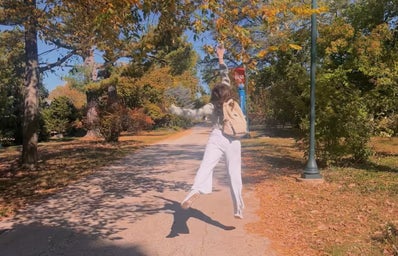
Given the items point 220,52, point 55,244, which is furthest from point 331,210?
point 55,244

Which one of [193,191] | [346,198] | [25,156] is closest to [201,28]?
[193,191]

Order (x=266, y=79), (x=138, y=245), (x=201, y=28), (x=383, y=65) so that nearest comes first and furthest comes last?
(x=138, y=245) → (x=201, y=28) → (x=383, y=65) → (x=266, y=79)

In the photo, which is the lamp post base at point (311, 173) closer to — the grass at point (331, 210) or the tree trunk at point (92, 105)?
the grass at point (331, 210)

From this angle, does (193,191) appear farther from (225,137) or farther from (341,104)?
(341,104)

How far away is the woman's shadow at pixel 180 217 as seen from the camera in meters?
6.07

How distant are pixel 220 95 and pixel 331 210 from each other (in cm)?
273

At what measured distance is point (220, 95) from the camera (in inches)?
234

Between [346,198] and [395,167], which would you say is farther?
[395,167]

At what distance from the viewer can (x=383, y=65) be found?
13141mm

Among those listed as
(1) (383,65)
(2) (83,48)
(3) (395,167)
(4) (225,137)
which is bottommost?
(3) (395,167)

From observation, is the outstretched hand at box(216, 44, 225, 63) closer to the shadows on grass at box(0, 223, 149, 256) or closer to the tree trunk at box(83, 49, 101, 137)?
the shadows on grass at box(0, 223, 149, 256)

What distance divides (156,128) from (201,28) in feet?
132

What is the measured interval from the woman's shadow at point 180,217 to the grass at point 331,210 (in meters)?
0.58

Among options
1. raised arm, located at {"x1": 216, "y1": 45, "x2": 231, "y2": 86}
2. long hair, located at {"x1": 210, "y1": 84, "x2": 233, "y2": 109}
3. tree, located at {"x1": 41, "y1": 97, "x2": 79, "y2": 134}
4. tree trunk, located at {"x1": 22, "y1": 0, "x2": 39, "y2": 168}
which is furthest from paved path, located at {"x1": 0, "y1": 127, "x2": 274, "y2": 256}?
tree, located at {"x1": 41, "y1": 97, "x2": 79, "y2": 134}
